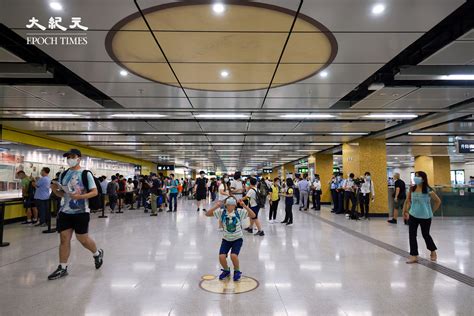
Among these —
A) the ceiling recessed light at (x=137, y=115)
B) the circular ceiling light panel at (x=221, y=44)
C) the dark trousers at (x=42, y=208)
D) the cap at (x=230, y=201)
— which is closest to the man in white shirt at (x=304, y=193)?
the ceiling recessed light at (x=137, y=115)

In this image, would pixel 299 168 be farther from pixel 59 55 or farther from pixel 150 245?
pixel 59 55

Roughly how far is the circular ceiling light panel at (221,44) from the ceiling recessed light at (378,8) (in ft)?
1.98

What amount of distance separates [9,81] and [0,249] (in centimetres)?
336

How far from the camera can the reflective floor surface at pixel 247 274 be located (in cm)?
330

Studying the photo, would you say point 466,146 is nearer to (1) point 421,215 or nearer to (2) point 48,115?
(1) point 421,215

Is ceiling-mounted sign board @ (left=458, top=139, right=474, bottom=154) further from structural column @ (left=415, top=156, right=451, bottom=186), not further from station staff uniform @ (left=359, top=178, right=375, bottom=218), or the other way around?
structural column @ (left=415, top=156, right=451, bottom=186)

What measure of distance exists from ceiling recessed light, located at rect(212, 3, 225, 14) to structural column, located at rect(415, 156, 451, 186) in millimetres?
24432

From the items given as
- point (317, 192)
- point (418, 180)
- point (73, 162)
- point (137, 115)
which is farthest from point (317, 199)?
point (73, 162)

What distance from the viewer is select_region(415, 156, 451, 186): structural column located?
2314cm

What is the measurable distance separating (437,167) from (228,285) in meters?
24.8

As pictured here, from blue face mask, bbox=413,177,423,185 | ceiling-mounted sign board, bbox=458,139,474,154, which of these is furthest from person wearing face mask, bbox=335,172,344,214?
blue face mask, bbox=413,177,423,185

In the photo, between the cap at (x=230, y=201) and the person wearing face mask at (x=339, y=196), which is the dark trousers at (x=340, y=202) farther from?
the cap at (x=230, y=201)

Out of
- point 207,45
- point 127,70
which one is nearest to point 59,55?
point 127,70

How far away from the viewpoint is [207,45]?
4.25 m
